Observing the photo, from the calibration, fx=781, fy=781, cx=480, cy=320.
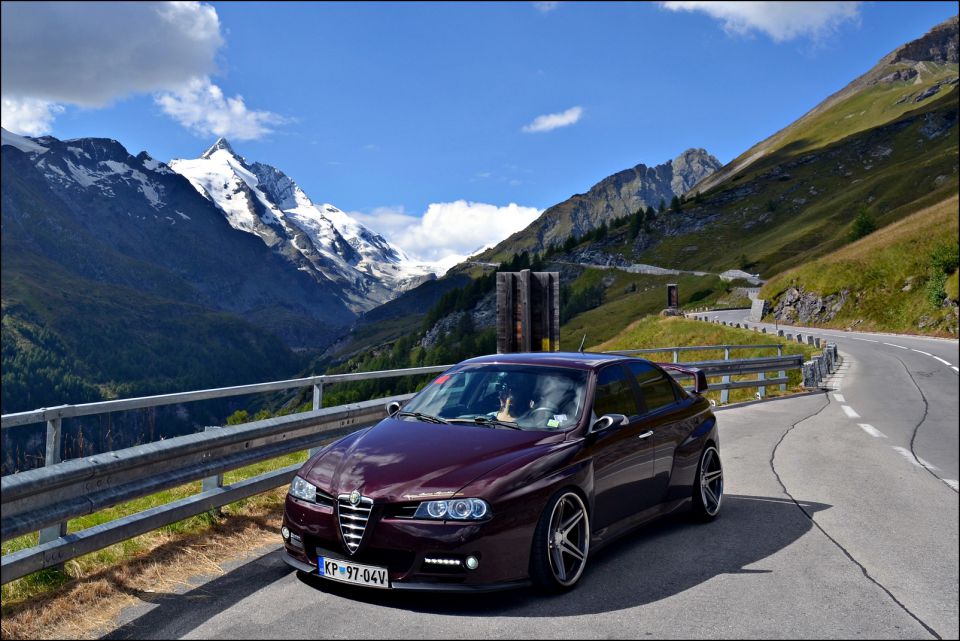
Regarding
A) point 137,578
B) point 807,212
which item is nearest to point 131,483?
point 137,578

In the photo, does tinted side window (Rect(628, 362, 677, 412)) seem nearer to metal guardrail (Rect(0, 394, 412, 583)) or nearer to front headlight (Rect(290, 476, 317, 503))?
front headlight (Rect(290, 476, 317, 503))

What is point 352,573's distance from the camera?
16.0 feet

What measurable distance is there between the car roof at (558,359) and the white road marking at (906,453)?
15.5 ft

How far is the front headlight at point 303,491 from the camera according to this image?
5.23 metres

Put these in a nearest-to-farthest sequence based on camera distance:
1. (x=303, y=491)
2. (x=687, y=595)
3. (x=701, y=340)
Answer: (x=687, y=595), (x=303, y=491), (x=701, y=340)

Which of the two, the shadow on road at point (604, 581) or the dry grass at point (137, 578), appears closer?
the dry grass at point (137, 578)

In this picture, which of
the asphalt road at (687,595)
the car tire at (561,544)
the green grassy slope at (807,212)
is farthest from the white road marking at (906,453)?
the green grassy slope at (807,212)

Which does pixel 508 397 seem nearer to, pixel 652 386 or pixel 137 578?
pixel 652 386

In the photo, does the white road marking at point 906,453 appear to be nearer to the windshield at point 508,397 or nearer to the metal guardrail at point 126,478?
the windshield at point 508,397

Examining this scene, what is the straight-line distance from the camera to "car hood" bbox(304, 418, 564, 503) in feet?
16.1

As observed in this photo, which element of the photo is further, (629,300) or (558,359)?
(629,300)

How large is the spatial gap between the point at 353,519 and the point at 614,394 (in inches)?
100.0

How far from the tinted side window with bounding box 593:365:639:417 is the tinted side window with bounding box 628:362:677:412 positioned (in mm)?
185

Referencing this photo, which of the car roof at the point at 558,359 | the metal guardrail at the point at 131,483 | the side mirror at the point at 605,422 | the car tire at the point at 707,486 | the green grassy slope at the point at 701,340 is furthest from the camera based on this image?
the green grassy slope at the point at 701,340
